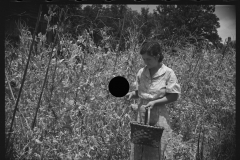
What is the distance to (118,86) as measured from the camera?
2344 millimetres

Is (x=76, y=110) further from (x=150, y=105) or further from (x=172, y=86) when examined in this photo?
(x=172, y=86)

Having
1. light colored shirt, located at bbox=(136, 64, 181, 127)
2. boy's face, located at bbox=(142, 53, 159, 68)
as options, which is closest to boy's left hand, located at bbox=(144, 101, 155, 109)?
light colored shirt, located at bbox=(136, 64, 181, 127)

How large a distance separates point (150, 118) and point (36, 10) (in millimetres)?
1135

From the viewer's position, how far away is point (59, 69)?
→ 215 centimetres

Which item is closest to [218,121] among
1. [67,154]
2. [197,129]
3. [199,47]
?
[197,129]

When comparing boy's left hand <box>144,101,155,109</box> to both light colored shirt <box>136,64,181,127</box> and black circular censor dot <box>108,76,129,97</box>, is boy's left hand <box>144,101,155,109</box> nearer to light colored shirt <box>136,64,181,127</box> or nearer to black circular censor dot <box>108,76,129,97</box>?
light colored shirt <box>136,64,181,127</box>

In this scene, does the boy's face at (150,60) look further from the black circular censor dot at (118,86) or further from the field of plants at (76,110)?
the field of plants at (76,110)

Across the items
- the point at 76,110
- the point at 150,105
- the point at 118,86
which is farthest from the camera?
the point at 118,86

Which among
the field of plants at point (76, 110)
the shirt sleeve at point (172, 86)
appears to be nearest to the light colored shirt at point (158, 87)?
the shirt sleeve at point (172, 86)

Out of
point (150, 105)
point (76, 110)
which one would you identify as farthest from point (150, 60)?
point (76, 110)

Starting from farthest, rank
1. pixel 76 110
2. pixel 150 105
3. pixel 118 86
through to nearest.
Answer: pixel 118 86 < pixel 76 110 < pixel 150 105

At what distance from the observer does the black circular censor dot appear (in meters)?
2.21

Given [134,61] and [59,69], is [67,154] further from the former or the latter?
[134,61]

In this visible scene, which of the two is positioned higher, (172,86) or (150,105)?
(172,86)
